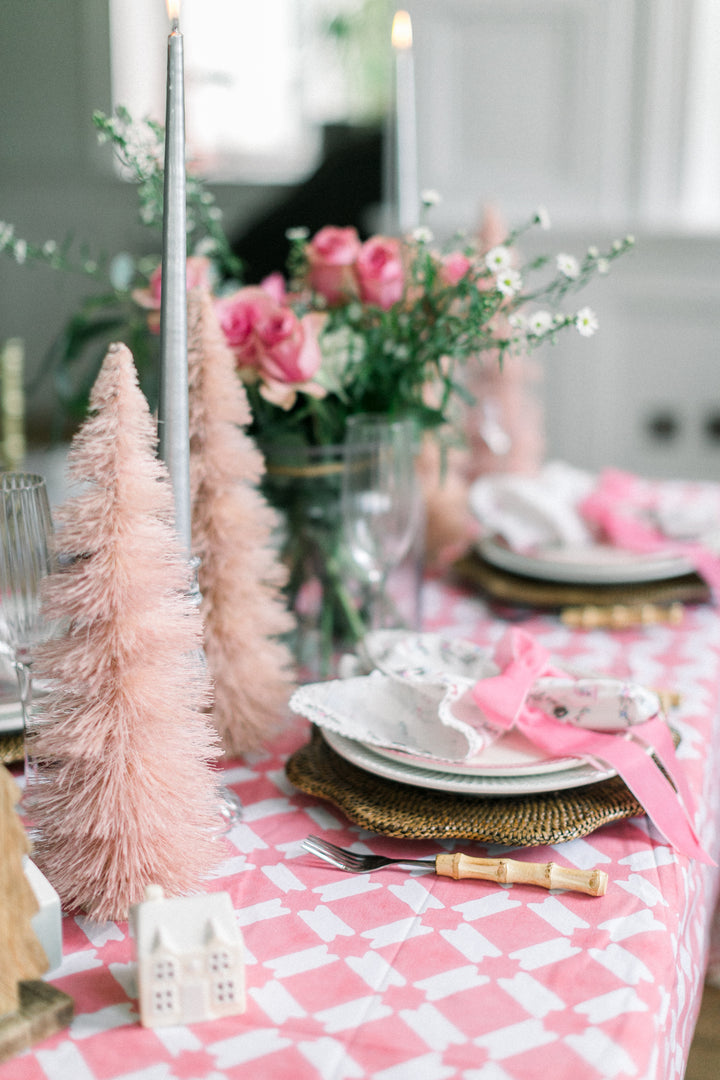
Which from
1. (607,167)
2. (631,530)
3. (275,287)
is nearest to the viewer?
(275,287)

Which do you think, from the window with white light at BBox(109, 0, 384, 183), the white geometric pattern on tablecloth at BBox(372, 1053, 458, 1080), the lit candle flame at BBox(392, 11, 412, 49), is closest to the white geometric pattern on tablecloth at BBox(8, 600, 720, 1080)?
the white geometric pattern on tablecloth at BBox(372, 1053, 458, 1080)

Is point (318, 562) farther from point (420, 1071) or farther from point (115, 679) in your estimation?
point (420, 1071)

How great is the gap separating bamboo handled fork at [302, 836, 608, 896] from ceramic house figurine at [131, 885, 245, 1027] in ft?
0.56

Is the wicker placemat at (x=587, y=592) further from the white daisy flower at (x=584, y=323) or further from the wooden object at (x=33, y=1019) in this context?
the wooden object at (x=33, y=1019)

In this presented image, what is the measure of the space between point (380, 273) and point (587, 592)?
0.48 meters

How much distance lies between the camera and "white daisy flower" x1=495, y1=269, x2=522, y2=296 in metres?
0.96

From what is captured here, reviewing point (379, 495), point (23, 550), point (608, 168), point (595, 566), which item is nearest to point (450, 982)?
point (23, 550)

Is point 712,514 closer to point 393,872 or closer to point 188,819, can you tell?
point 393,872

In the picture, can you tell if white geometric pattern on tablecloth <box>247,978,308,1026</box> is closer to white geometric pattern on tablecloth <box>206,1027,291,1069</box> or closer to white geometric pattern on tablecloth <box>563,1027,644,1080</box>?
white geometric pattern on tablecloth <box>206,1027,291,1069</box>

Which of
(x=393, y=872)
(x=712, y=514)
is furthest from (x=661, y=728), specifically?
(x=712, y=514)

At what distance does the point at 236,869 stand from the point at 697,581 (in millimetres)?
784

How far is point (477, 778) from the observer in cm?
77

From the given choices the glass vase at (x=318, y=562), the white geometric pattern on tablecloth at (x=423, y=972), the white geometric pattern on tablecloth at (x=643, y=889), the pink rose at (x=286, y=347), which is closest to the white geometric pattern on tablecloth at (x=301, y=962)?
the white geometric pattern on tablecloth at (x=423, y=972)

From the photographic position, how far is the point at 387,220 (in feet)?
11.6
